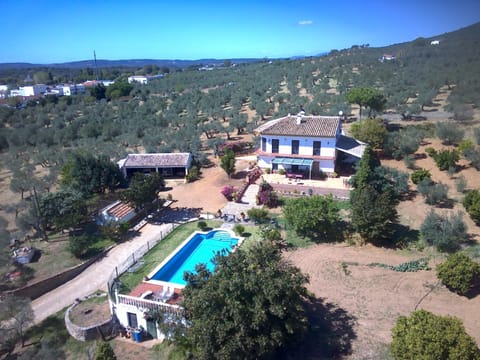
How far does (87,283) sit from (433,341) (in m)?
18.5

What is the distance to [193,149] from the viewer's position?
142 feet

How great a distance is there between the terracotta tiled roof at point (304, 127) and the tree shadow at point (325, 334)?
764 inches

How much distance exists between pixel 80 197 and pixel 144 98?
71.3 metres

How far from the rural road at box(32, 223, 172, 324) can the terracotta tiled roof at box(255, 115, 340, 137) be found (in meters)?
16.0

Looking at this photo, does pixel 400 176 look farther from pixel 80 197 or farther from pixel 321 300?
pixel 80 197

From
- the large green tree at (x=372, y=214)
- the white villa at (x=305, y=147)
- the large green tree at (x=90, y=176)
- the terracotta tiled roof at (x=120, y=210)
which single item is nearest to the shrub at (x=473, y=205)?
the large green tree at (x=372, y=214)

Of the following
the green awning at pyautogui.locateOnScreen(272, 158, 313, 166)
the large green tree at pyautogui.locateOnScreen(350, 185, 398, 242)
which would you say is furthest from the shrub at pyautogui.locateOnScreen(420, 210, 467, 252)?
the green awning at pyautogui.locateOnScreen(272, 158, 313, 166)

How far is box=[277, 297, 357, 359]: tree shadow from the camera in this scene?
48.5ft

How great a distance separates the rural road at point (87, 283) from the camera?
773 inches

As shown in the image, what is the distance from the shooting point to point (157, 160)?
36781mm

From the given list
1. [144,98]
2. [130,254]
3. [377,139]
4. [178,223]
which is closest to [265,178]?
[178,223]

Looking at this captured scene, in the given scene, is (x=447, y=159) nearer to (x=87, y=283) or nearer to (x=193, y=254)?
(x=193, y=254)

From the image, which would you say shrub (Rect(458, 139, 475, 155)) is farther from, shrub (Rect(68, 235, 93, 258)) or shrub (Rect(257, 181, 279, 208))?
shrub (Rect(68, 235, 93, 258))

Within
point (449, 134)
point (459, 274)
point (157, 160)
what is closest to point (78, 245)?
point (157, 160)
